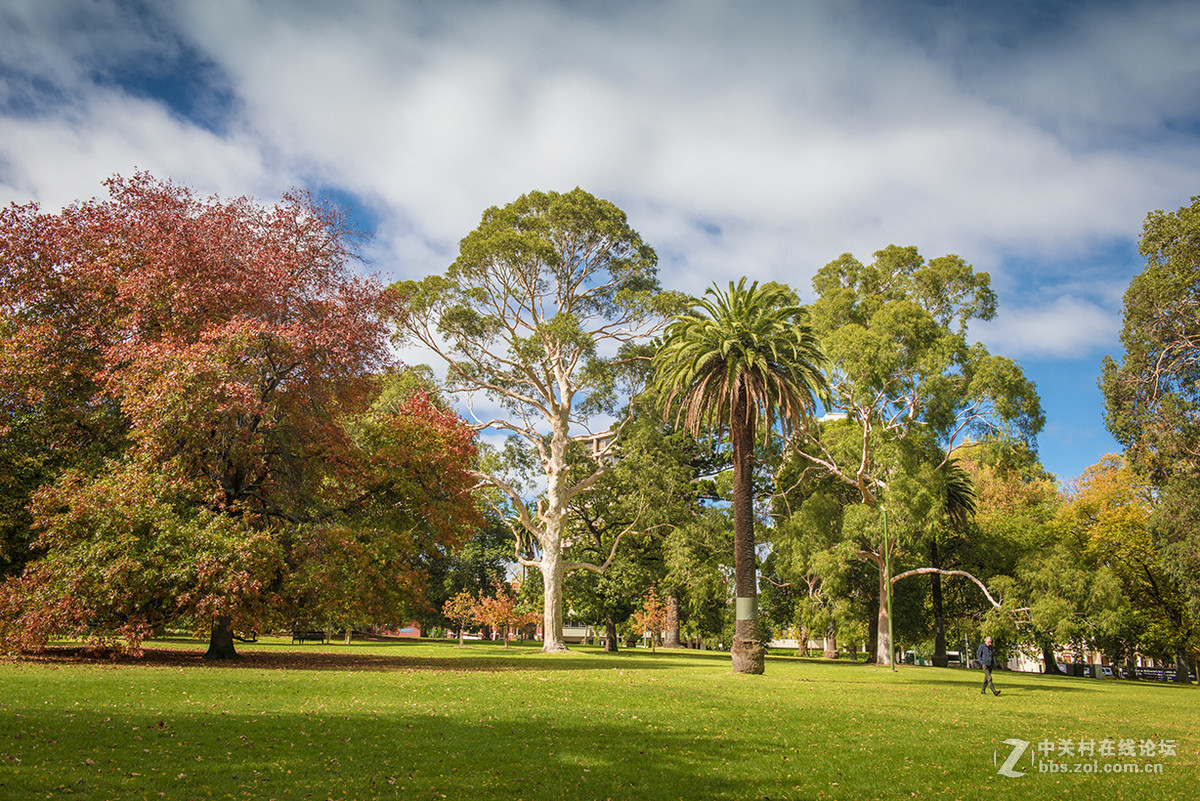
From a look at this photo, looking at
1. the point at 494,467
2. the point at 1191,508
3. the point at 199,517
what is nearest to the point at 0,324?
the point at 199,517

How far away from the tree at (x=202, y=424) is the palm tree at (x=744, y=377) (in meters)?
9.55

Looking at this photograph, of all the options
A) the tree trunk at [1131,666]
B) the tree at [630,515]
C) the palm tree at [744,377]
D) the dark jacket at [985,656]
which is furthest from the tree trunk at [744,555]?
the tree trunk at [1131,666]

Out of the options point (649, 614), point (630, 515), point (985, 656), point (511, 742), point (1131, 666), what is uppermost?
point (630, 515)

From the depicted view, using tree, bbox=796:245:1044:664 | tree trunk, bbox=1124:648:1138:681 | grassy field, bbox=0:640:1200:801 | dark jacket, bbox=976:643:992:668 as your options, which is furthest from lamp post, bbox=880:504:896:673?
tree trunk, bbox=1124:648:1138:681

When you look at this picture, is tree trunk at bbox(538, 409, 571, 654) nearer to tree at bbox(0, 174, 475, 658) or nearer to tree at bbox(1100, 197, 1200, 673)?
tree at bbox(0, 174, 475, 658)

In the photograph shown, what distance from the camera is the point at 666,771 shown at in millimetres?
8984

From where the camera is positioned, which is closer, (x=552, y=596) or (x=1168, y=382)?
(x=1168, y=382)

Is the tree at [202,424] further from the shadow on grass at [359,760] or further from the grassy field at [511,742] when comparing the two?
the shadow on grass at [359,760]

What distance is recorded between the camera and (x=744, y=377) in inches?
1078

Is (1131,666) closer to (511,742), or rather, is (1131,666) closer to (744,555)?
(744,555)

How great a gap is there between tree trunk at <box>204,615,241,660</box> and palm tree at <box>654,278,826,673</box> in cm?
1680
